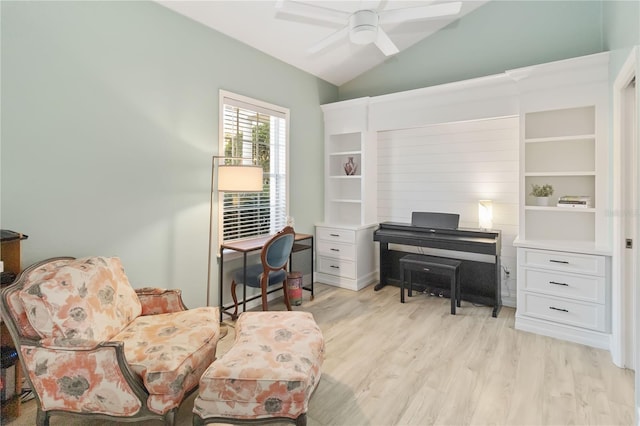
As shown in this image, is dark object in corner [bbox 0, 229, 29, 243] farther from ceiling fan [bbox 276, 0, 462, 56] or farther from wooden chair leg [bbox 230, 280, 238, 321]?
ceiling fan [bbox 276, 0, 462, 56]

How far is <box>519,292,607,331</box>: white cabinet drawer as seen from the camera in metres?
2.73

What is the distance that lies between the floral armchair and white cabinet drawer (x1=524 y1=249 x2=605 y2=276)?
281 cm

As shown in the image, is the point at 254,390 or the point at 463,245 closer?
the point at 254,390

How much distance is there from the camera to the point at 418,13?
7.42 feet

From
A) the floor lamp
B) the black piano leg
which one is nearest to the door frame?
the black piano leg

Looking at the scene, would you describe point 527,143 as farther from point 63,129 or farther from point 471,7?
point 63,129

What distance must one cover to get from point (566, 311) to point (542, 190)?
3.66ft

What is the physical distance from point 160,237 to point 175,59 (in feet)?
5.06

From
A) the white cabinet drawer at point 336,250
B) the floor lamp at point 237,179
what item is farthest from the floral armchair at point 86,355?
the white cabinet drawer at point 336,250

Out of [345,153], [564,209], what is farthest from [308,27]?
[564,209]

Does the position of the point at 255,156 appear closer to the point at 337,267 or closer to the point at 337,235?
the point at 337,235

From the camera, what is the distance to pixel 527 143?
3.33 metres

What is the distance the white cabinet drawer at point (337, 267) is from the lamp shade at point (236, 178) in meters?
1.81

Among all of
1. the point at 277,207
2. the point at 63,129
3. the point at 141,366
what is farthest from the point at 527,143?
the point at 63,129
